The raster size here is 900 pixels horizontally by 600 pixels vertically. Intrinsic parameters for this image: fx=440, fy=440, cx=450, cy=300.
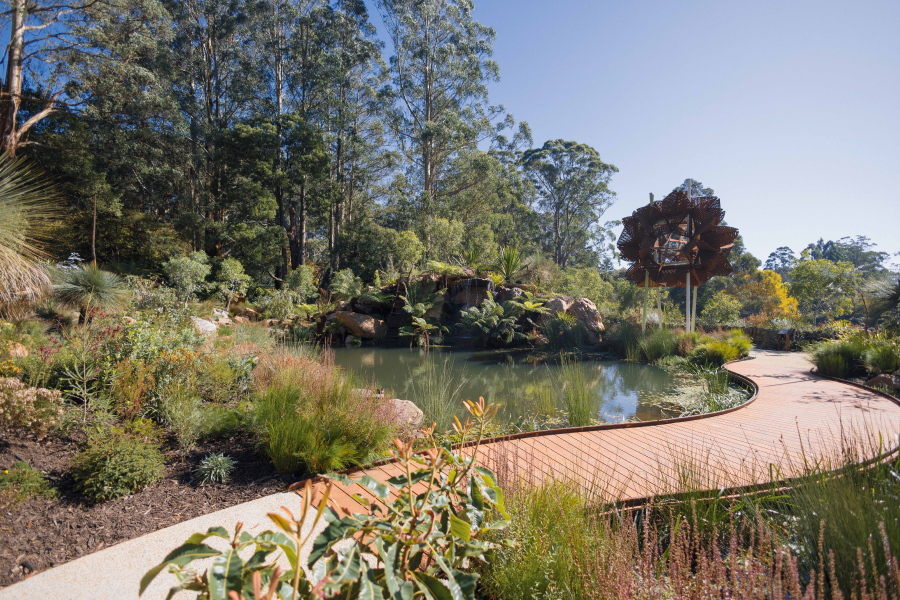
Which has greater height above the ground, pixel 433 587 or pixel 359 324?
pixel 433 587

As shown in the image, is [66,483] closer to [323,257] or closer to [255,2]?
[255,2]

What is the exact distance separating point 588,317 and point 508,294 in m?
2.49

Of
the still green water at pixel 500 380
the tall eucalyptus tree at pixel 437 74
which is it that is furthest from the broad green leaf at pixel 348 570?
the tall eucalyptus tree at pixel 437 74

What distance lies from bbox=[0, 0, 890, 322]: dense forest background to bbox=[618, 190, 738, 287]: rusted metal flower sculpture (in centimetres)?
276

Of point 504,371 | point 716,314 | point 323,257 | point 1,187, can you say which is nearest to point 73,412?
point 1,187

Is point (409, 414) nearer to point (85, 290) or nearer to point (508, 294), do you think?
point (85, 290)

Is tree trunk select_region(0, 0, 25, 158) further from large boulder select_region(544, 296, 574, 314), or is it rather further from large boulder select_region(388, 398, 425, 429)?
large boulder select_region(544, 296, 574, 314)

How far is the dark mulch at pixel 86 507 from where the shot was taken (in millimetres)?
1978

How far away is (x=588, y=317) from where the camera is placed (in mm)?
12312

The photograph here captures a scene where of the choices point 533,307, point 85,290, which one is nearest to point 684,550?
point 85,290

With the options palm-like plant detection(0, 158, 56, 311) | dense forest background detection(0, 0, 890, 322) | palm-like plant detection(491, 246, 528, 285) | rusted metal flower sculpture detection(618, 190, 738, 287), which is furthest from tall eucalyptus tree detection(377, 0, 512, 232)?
palm-like plant detection(0, 158, 56, 311)

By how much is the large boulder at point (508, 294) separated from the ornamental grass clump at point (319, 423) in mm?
9987

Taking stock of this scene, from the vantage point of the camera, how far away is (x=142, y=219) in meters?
13.3

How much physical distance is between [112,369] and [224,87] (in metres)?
Answer: 19.2
